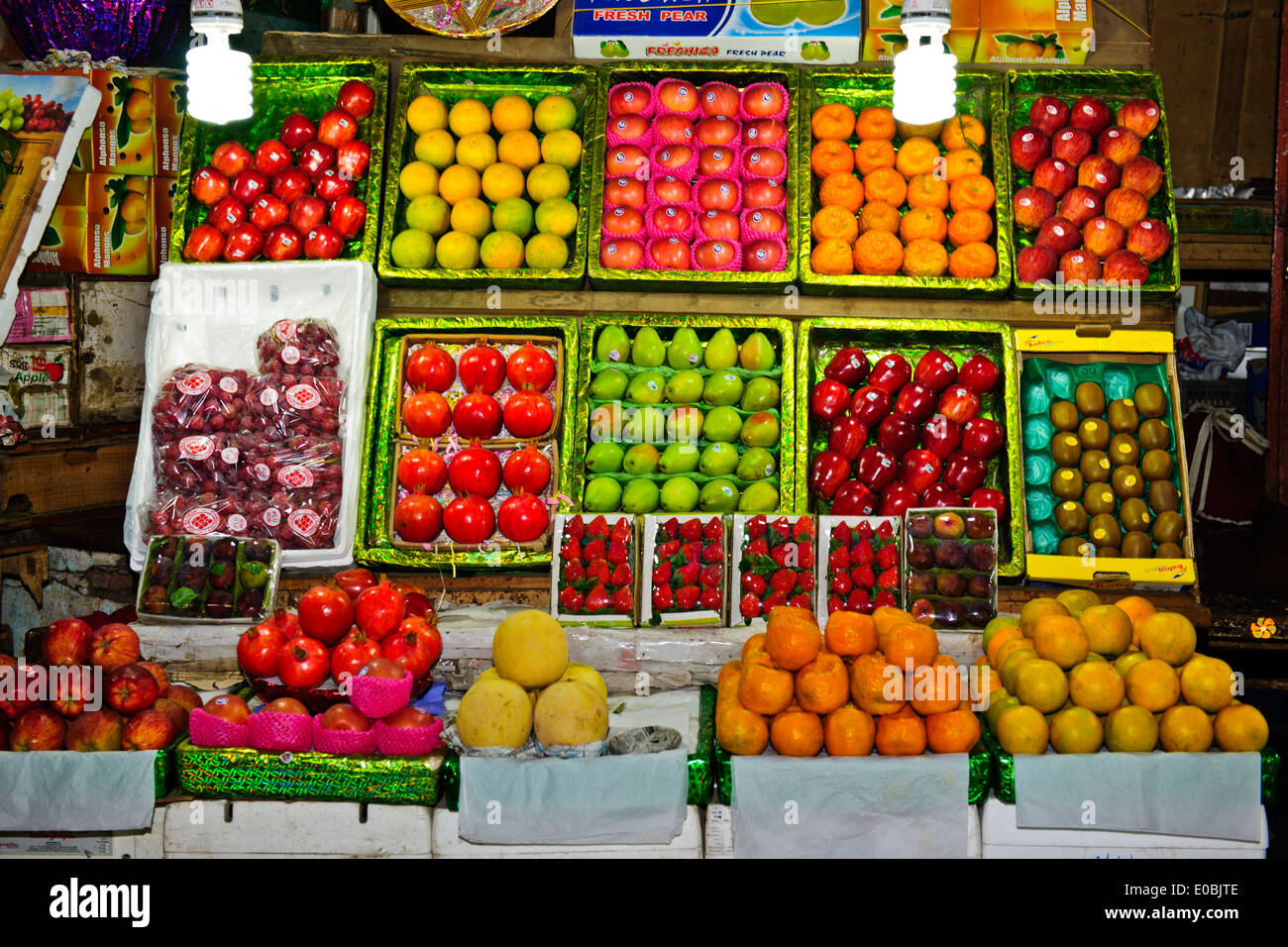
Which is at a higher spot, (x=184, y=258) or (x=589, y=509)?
(x=184, y=258)

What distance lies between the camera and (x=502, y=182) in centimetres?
431

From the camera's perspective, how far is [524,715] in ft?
8.36

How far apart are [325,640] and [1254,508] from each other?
15.5 ft

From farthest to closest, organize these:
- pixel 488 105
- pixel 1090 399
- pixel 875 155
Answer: pixel 488 105 < pixel 875 155 < pixel 1090 399

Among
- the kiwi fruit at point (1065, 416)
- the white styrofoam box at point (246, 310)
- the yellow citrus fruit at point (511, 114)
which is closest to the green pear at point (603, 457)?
the white styrofoam box at point (246, 310)

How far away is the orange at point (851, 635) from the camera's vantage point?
2.61 m

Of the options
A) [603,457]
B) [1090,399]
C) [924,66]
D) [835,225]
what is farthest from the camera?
[835,225]

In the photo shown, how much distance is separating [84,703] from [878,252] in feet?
10.1

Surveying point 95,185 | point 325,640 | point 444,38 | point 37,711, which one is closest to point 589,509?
point 325,640

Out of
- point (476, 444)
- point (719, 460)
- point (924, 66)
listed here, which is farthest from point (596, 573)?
point (924, 66)

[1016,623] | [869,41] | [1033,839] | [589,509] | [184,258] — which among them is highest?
[869,41]

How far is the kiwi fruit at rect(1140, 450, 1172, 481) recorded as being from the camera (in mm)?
3953

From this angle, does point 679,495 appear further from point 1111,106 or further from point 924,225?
point 1111,106

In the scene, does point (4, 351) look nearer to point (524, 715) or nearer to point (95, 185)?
point (95, 185)
